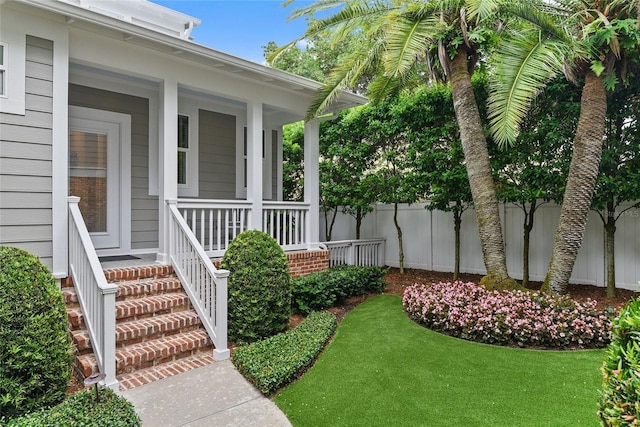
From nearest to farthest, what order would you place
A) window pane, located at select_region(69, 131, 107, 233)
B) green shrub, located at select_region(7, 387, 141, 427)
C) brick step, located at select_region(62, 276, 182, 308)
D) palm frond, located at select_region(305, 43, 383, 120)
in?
green shrub, located at select_region(7, 387, 141, 427) < brick step, located at select_region(62, 276, 182, 308) < window pane, located at select_region(69, 131, 107, 233) < palm frond, located at select_region(305, 43, 383, 120)

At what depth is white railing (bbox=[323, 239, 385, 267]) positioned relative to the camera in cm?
955

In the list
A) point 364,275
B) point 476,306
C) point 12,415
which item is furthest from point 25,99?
point 476,306

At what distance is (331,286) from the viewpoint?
6574mm

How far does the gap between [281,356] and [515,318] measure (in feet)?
10.3

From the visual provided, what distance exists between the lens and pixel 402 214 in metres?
10.4

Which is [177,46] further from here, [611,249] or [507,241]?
[611,249]

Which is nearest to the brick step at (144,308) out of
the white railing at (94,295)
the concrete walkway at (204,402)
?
the white railing at (94,295)

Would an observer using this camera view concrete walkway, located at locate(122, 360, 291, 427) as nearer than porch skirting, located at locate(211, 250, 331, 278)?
Yes

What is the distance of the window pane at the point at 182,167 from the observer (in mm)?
7512

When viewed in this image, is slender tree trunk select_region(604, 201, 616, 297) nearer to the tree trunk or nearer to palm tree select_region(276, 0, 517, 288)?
the tree trunk

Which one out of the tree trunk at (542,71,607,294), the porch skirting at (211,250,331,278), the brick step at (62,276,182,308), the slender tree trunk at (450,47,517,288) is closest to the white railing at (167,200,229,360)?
the brick step at (62,276,182,308)

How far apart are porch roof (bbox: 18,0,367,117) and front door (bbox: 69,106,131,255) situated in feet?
5.75

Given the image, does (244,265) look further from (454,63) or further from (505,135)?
(454,63)

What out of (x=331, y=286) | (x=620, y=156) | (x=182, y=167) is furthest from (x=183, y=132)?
(x=620, y=156)
